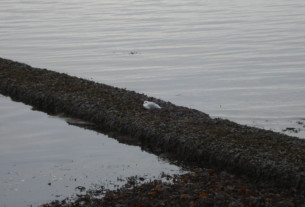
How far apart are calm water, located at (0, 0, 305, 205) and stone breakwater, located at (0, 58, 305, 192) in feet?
3.35

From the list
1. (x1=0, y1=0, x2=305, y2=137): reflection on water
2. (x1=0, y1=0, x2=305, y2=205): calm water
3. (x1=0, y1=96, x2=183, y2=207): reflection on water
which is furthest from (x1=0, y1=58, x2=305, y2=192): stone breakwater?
(x1=0, y1=0, x2=305, y2=137): reflection on water

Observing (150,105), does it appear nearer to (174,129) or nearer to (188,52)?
(174,129)

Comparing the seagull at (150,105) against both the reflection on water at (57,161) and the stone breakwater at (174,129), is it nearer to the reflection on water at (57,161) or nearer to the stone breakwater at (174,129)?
the stone breakwater at (174,129)

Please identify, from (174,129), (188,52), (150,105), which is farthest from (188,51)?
(174,129)

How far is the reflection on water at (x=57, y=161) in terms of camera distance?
41.5ft

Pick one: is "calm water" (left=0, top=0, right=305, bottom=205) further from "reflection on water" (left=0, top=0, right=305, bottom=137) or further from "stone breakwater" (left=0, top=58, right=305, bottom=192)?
"stone breakwater" (left=0, top=58, right=305, bottom=192)

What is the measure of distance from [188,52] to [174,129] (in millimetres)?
17607

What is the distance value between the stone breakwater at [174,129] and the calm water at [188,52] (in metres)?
1.02

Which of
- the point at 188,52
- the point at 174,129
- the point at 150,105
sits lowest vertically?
the point at 174,129

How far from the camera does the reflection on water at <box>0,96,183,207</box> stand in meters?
12.7

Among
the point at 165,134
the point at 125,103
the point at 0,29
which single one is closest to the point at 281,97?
the point at 125,103

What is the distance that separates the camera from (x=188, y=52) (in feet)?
107

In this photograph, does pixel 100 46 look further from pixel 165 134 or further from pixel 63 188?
pixel 63 188

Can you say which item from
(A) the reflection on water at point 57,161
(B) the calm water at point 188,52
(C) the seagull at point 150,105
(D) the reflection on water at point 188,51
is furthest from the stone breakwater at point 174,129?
(D) the reflection on water at point 188,51
